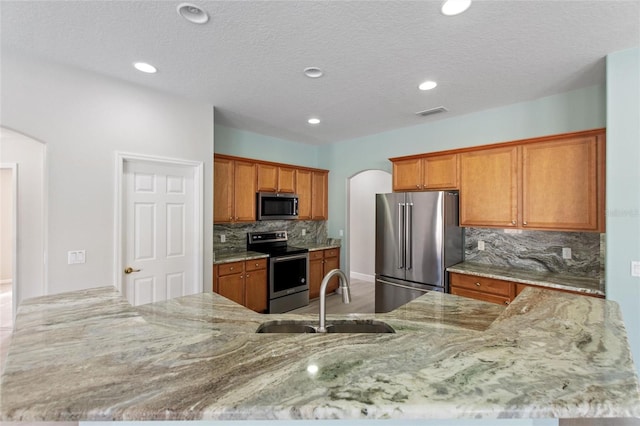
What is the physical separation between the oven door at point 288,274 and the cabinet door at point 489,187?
7.87 feet

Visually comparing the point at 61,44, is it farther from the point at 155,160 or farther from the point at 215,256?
the point at 215,256

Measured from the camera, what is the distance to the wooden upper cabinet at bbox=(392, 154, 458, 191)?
11.9ft

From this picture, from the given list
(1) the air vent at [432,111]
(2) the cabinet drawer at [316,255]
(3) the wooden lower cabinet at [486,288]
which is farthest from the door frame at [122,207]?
(3) the wooden lower cabinet at [486,288]

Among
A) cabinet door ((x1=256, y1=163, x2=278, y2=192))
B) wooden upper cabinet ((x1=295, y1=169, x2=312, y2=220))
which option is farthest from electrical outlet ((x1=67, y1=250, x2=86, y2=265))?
wooden upper cabinet ((x1=295, y1=169, x2=312, y2=220))

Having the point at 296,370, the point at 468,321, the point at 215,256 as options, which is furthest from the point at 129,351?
the point at 215,256

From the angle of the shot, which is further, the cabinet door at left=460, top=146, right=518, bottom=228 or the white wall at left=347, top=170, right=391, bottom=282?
the white wall at left=347, top=170, right=391, bottom=282

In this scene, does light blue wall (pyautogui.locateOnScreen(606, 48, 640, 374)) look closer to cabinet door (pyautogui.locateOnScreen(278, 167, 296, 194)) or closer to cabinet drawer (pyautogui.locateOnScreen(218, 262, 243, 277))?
cabinet drawer (pyautogui.locateOnScreen(218, 262, 243, 277))

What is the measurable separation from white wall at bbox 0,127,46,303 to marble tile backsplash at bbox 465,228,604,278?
19.4ft

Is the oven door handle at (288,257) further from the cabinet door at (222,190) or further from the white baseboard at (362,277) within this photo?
the white baseboard at (362,277)

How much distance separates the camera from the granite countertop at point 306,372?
71cm

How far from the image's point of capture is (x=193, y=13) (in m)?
1.88

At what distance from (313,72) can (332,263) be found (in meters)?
3.40

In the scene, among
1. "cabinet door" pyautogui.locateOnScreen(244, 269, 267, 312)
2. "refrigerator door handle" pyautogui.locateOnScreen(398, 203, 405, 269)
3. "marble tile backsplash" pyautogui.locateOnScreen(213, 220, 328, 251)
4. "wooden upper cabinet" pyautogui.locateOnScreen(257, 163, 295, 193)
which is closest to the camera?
"refrigerator door handle" pyautogui.locateOnScreen(398, 203, 405, 269)

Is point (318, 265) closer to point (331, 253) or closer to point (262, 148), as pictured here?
point (331, 253)
